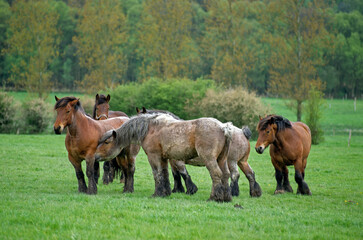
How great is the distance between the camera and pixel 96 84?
4875 cm

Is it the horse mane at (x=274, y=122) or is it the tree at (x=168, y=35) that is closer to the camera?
the horse mane at (x=274, y=122)

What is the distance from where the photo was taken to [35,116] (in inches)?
1457

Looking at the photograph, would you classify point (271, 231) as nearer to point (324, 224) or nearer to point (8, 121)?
point (324, 224)

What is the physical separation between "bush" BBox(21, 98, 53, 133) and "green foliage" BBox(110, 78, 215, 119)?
6624mm

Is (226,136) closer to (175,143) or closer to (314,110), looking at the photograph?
(175,143)

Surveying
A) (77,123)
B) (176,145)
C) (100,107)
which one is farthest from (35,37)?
(176,145)

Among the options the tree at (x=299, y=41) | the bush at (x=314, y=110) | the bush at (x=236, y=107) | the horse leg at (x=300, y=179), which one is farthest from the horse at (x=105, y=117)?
the tree at (x=299, y=41)

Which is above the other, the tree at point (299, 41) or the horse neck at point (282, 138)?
the tree at point (299, 41)

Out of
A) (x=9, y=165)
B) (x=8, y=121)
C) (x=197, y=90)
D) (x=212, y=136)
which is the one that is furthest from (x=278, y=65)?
(x=212, y=136)

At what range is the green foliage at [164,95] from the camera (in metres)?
37.2

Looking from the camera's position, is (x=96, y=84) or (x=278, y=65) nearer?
(x=278, y=65)

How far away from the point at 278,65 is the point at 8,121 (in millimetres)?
25764

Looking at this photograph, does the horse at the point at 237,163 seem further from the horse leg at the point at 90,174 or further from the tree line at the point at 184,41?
the tree line at the point at 184,41

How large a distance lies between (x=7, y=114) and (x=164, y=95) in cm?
1381
